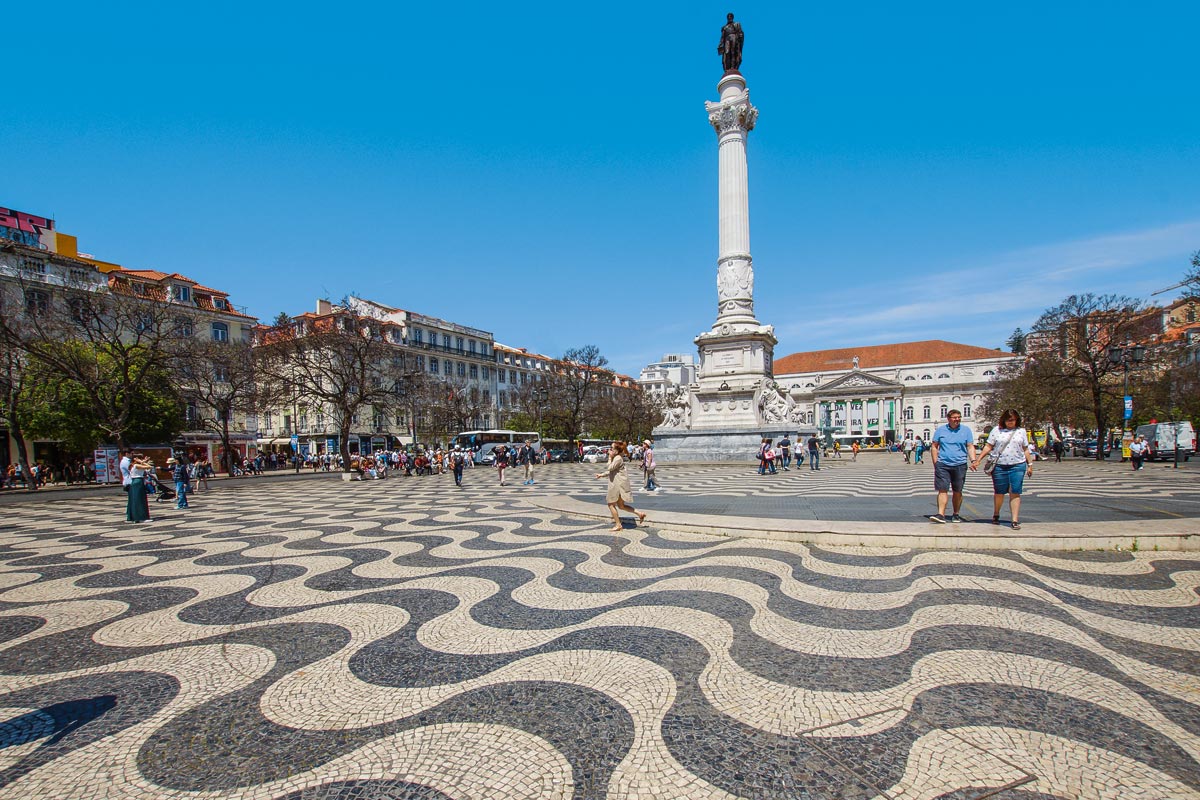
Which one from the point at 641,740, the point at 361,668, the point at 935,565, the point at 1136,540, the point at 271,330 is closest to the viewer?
the point at 641,740

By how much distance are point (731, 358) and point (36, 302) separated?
35.0 metres

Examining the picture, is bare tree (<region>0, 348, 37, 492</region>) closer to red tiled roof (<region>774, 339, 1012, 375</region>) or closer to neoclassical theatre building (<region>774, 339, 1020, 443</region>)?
neoclassical theatre building (<region>774, 339, 1020, 443</region>)

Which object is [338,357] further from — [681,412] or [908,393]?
[908,393]

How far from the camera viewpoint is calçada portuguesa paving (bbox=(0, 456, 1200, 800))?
242cm

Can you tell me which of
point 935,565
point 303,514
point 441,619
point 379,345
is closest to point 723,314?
point 379,345

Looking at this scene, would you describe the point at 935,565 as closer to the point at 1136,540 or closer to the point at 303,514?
the point at 1136,540

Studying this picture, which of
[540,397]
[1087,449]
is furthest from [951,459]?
[540,397]

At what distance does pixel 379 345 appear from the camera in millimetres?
31984

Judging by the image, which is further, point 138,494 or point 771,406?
point 771,406

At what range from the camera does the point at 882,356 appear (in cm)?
10669

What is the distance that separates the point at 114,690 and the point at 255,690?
3.03 feet

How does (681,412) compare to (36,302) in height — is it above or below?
below

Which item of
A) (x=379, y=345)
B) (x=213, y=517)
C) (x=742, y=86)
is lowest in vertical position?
(x=213, y=517)

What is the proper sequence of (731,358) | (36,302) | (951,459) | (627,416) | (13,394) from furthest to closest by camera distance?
(627,416) < (731,358) < (36,302) < (13,394) < (951,459)
